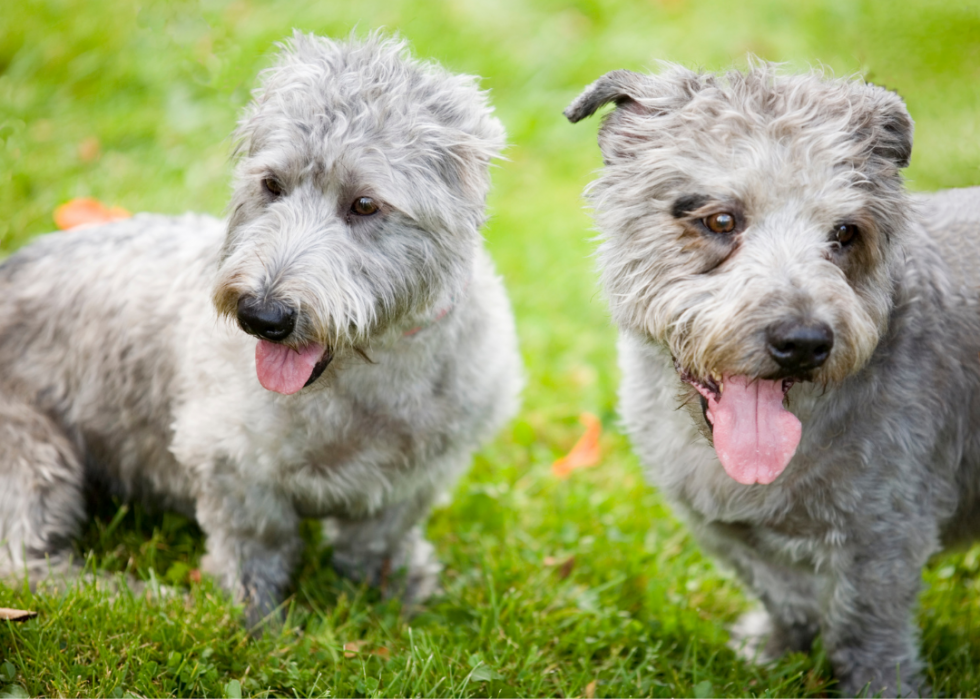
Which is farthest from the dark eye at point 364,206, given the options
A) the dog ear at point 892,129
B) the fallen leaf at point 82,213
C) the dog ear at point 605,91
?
the fallen leaf at point 82,213

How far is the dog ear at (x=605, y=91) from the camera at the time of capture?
3.28 metres

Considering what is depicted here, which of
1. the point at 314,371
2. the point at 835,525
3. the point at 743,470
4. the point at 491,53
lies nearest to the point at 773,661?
the point at 835,525

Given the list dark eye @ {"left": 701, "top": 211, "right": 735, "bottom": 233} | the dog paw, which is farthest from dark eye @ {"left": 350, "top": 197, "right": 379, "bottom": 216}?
the dog paw

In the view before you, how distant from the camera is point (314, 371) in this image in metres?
3.34

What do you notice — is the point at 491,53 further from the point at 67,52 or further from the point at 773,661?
the point at 773,661

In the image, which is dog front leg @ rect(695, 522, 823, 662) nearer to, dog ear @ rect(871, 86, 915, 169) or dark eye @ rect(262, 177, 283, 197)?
dog ear @ rect(871, 86, 915, 169)

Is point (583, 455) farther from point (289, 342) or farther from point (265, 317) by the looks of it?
point (265, 317)

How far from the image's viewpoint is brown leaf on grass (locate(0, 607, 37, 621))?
3260 mm

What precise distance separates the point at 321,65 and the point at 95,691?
2.37 meters

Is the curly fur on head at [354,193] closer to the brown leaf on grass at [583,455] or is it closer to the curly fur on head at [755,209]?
the curly fur on head at [755,209]

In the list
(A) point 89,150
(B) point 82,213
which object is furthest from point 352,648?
(A) point 89,150

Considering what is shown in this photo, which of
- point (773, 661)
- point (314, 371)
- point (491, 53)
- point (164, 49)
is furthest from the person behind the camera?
point (491, 53)

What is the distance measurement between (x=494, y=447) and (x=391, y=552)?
1.21 metres

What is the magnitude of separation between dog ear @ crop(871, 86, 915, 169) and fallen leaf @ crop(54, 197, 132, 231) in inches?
176
